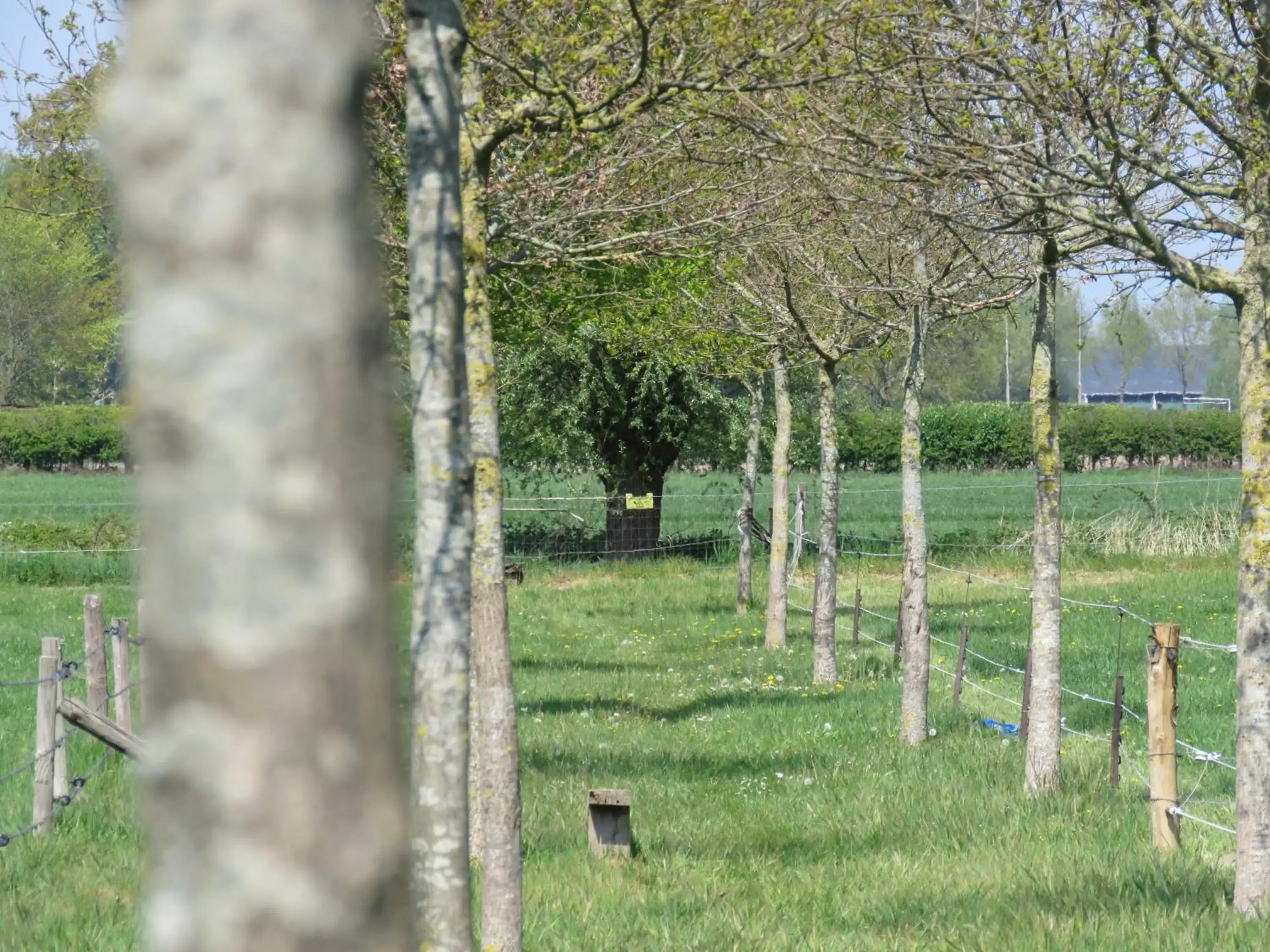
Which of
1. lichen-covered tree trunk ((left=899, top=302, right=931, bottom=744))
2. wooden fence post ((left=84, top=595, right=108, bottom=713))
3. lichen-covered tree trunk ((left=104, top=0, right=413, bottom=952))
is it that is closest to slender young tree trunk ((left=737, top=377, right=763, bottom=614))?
lichen-covered tree trunk ((left=899, top=302, right=931, bottom=744))

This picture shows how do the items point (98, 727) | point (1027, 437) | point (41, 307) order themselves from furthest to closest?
point (41, 307) → point (1027, 437) → point (98, 727)

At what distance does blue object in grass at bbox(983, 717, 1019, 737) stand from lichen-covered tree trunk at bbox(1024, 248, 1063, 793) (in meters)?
2.40

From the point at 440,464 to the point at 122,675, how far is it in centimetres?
884

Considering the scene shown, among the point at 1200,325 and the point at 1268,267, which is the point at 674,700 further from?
the point at 1200,325

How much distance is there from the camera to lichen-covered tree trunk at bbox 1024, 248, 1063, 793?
955 centimetres

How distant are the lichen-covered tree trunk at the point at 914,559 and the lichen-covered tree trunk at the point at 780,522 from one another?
5535 mm

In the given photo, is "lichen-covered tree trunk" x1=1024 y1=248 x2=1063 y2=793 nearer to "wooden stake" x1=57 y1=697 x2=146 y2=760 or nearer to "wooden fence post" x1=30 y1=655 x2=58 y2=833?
"wooden stake" x1=57 y1=697 x2=146 y2=760

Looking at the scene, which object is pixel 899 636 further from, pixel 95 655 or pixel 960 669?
→ pixel 95 655

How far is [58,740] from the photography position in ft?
27.8

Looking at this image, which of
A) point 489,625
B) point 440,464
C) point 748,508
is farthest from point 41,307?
point 440,464

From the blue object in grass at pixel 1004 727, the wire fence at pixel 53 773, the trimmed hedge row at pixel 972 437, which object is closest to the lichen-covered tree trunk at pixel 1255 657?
the wire fence at pixel 53 773

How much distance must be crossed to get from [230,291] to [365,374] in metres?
0.12

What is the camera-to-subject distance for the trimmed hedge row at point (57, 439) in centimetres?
5553

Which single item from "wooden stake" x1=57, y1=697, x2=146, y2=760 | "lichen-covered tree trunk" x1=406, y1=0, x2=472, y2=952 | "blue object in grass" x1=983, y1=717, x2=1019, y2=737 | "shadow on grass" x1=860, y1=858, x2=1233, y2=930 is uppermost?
"lichen-covered tree trunk" x1=406, y1=0, x2=472, y2=952
